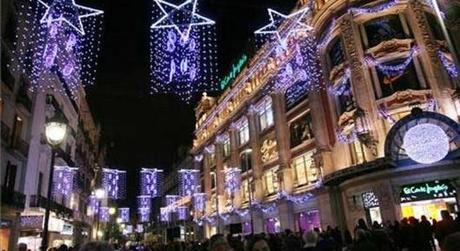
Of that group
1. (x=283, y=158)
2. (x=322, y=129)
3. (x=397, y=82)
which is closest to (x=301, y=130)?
(x=283, y=158)

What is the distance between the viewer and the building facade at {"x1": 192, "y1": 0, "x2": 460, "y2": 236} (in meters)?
22.3

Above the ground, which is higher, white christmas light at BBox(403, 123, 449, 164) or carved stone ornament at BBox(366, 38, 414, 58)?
carved stone ornament at BBox(366, 38, 414, 58)

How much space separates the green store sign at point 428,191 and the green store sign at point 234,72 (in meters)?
28.6

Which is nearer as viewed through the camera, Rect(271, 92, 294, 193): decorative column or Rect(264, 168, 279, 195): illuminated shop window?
Rect(271, 92, 294, 193): decorative column

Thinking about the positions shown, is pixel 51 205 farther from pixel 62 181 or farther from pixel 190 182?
pixel 190 182

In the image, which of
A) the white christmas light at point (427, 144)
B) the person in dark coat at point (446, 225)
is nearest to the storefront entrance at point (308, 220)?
the white christmas light at point (427, 144)

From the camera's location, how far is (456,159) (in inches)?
828

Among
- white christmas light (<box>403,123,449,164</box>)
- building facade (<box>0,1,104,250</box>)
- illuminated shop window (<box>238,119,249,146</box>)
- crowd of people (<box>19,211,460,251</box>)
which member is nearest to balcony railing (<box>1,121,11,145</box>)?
building facade (<box>0,1,104,250</box>)

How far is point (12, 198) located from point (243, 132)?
96.4ft

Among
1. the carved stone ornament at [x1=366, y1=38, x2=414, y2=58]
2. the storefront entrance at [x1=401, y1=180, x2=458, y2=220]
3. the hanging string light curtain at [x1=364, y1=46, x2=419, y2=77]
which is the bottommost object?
the storefront entrance at [x1=401, y1=180, x2=458, y2=220]

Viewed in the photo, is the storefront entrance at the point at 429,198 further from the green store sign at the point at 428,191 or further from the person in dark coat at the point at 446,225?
the person in dark coat at the point at 446,225

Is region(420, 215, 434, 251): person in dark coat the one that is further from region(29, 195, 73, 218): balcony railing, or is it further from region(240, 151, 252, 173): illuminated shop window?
region(240, 151, 252, 173): illuminated shop window

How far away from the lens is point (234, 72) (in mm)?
51406

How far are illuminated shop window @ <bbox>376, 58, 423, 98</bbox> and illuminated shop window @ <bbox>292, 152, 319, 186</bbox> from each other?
8744mm
